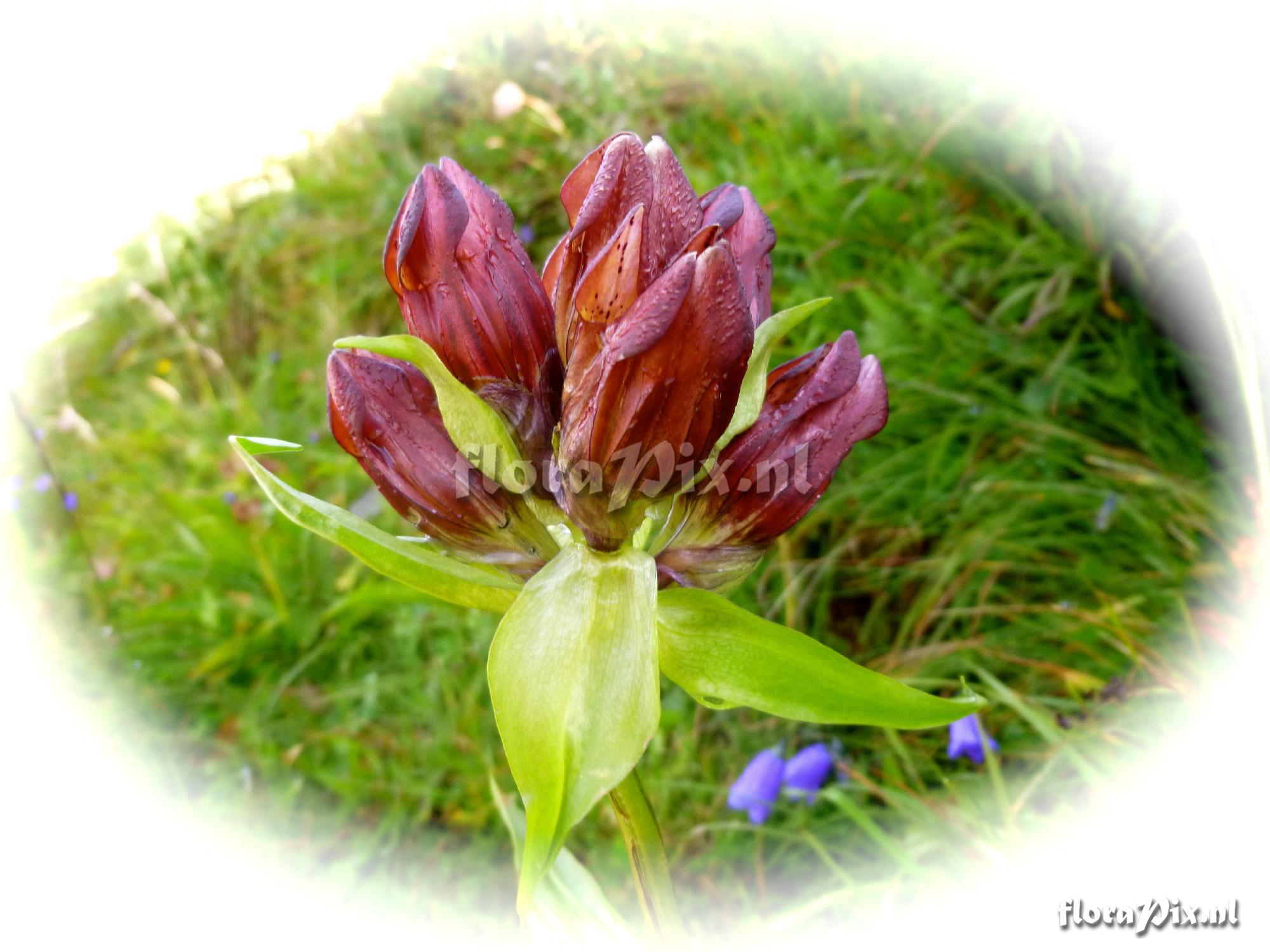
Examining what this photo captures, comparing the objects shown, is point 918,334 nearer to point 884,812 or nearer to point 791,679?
point 884,812

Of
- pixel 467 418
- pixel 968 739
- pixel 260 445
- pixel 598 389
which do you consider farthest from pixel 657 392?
pixel 968 739

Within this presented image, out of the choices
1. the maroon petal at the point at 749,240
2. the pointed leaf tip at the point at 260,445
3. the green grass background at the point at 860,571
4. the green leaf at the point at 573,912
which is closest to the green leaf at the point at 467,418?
the pointed leaf tip at the point at 260,445

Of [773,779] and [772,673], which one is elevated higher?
[772,673]

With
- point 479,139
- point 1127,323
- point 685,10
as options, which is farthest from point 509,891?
point 685,10

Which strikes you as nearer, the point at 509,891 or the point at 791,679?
the point at 791,679

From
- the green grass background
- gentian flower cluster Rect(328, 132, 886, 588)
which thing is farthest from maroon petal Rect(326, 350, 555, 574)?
the green grass background

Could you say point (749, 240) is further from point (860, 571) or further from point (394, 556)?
point (860, 571)

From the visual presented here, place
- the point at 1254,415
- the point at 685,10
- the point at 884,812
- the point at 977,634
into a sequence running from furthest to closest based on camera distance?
the point at 685,10 < the point at 977,634 < the point at 884,812 < the point at 1254,415

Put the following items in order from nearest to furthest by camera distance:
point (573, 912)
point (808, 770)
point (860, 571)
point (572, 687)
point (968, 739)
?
point (572, 687) → point (573, 912) → point (968, 739) → point (808, 770) → point (860, 571)

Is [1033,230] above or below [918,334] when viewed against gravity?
above
